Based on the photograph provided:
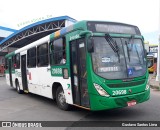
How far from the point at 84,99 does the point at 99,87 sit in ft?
2.48

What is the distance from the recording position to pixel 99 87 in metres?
6.66

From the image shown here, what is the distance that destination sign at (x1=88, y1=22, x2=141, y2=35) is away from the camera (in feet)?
23.5

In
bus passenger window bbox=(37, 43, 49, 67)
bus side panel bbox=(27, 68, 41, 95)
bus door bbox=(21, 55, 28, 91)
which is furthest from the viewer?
bus door bbox=(21, 55, 28, 91)

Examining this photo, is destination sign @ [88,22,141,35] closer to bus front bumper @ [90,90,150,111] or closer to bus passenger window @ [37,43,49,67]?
bus front bumper @ [90,90,150,111]

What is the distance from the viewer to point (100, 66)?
6.85 m

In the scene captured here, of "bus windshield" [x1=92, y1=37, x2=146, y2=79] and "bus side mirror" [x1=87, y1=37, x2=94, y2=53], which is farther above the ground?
"bus side mirror" [x1=87, y1=37, x2=94, y2=53]

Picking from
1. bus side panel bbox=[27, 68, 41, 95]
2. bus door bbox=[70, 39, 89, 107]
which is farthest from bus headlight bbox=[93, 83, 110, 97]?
bus side panel bbox=[27, 68, 41, 95]

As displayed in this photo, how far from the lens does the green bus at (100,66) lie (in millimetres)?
6727

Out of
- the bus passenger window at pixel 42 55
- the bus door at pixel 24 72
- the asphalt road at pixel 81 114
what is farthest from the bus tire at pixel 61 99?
the bus door at pixel 24 72

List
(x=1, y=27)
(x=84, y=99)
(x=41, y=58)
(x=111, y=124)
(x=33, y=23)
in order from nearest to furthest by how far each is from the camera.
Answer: (x=111, y=124), (x=84, y=99), (x=41, y=58), (x=33, y=23), (x=1, y=27)

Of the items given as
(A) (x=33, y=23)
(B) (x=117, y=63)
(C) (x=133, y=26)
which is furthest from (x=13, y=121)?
(A) (x=33, y=23)

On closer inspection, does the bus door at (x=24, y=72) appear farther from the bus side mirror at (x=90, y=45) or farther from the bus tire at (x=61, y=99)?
the bus side mirror at (x=90, y=45)

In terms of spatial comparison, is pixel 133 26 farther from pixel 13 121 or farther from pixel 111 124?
pixel 13 121

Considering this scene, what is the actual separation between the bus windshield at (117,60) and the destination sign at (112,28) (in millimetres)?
297
